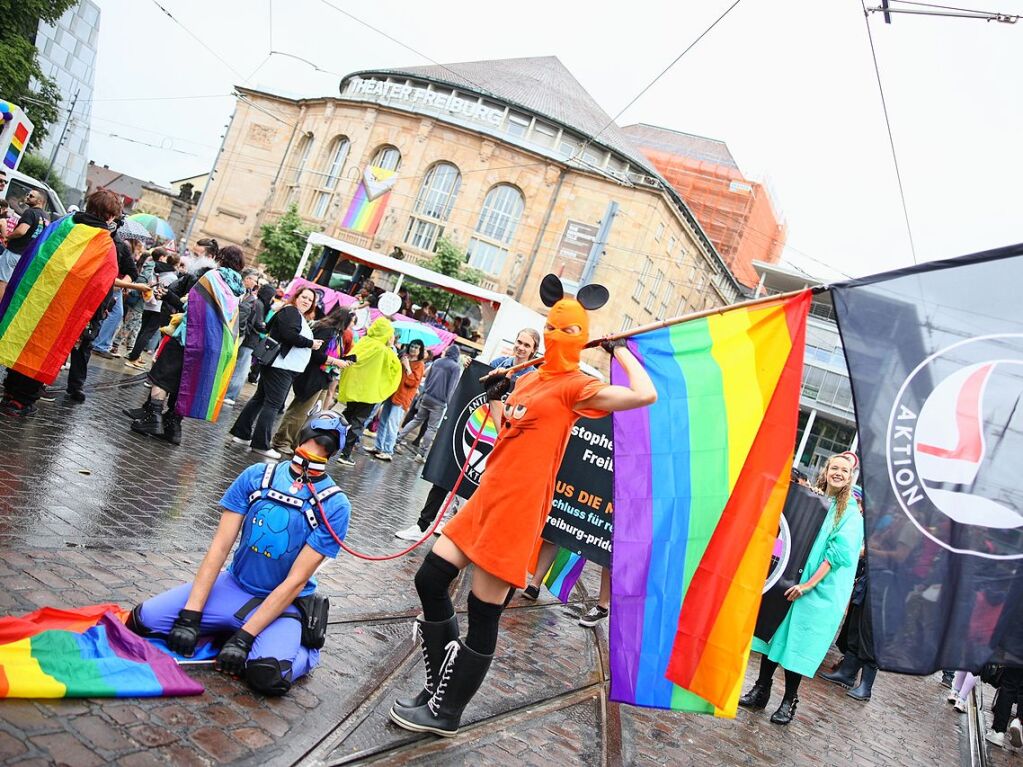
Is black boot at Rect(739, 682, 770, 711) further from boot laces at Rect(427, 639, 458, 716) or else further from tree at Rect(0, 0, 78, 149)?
tree at Rect(0, 0, 78, 149)

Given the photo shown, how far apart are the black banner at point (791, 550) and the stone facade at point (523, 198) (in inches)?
1606

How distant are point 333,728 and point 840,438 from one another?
2290 inches

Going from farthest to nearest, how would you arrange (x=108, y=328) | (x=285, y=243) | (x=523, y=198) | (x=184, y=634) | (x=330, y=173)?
1. (x=330, y=173)
2. (x=523, y=198)
3. (x=285, y=243)
4. (x=108, y=328)
5. (x=184, y=634)

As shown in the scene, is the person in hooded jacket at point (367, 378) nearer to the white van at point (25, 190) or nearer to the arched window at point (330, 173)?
the white van at point (25, 190)

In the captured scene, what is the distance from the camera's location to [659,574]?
4465mm

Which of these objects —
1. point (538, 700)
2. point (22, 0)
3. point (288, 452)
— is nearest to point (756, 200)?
point (22, 0)

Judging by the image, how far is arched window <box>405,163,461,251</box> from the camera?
174 feet

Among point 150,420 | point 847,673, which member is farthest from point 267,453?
point 847,673

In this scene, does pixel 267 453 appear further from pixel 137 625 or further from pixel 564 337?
pixel 564 337

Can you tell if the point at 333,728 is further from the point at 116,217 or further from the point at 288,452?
the point at 288,452

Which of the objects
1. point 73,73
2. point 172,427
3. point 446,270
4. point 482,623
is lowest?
point 172,427

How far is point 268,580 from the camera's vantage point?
14.8ft

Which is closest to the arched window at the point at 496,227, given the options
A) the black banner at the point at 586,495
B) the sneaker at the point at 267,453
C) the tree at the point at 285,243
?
the tree at the point at 285,243

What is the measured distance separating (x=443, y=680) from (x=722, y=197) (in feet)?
230
